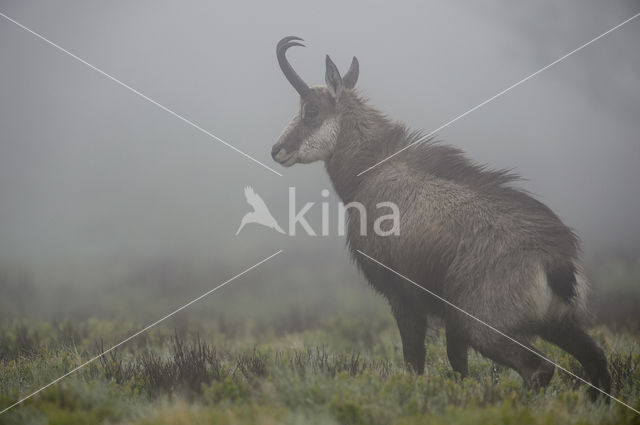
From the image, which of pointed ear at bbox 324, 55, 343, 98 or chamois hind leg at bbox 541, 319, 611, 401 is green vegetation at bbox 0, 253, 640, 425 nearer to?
chamois hind leg at bbox 541, 319, 611, 401

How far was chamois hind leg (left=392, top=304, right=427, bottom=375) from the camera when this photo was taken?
5.54m

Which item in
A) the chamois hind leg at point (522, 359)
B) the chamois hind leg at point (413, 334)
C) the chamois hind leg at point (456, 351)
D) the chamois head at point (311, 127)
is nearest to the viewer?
the chamois hind leg at point (522, 359)

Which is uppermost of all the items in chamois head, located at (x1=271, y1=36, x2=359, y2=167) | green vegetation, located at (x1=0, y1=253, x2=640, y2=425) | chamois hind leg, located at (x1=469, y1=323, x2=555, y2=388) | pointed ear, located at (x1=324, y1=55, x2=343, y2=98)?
pointed ear, located at (x1=324, y1=55, x2=343, y2=98)

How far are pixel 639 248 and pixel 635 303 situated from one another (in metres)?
1.80

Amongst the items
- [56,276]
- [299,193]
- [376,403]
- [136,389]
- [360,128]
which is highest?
[360,128]

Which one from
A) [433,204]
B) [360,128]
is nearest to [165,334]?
[360,128]

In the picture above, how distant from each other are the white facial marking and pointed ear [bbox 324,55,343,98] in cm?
31

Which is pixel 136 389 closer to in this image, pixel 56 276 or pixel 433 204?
pixel 433 204

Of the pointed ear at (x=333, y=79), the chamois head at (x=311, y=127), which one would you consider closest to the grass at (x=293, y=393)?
the chamois head at (x=311, y=127)

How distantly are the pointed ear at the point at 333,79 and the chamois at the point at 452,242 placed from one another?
0.01 metres

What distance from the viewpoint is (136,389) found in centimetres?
487

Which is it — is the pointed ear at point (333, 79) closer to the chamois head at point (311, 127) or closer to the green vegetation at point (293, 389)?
the chamois head at point (311, 127)

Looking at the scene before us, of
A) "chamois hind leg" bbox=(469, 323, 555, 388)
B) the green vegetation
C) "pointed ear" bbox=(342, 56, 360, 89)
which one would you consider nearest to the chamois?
"chamois hind leg" bbox=(469, 323, 555, 388)

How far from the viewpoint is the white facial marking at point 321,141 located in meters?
6.34
